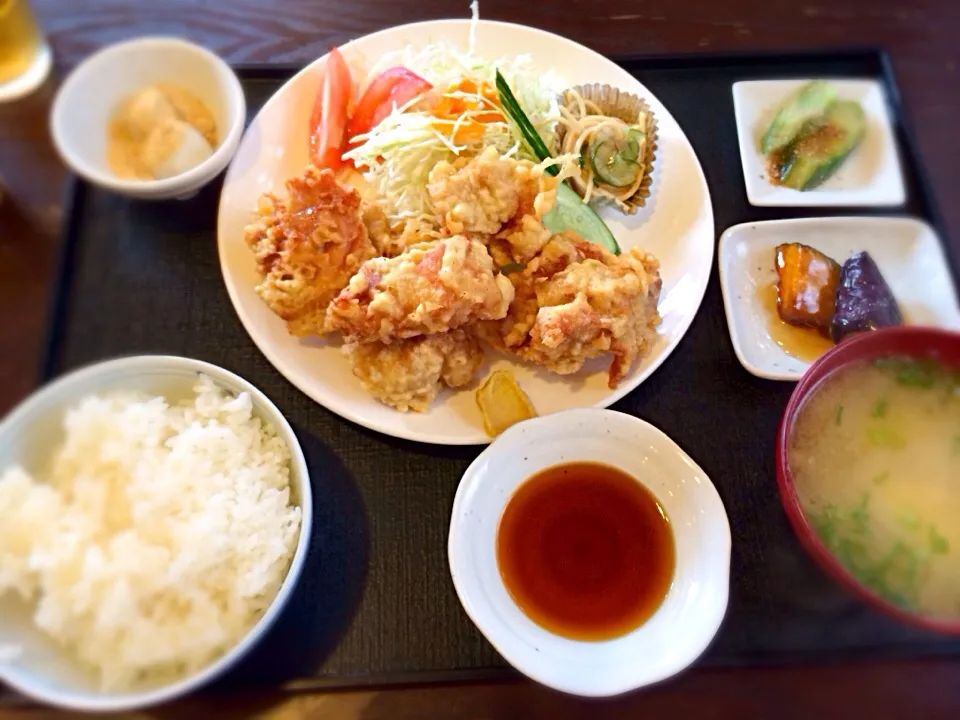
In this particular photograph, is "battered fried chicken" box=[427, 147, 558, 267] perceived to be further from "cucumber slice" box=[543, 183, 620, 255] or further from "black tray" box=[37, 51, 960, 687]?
"black tray" box=[37, 51, 960, 687]

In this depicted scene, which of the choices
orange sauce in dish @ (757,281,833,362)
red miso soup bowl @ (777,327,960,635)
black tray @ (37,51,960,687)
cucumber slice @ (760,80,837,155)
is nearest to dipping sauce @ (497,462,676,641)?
black tray @ (37,51,960,687)

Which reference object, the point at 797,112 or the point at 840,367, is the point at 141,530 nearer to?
the point at 840,367

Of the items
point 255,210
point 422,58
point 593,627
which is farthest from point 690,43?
point 593,627

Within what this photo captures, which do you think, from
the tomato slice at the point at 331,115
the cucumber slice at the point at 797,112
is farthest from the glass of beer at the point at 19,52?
the cucumber slice at the point at 797,112

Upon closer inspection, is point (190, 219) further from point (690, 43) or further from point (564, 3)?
point (690, 43)

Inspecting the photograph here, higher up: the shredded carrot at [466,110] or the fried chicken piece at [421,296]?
the shredded carrot at [466,110]

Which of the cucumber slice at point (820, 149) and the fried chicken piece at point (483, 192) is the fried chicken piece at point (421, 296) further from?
the cucumber slice at point (820, 149)
